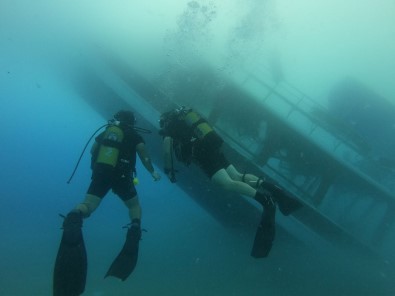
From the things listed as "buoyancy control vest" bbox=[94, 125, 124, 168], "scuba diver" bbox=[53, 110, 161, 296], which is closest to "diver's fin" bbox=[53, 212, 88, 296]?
"scuba diver" bbox=[53, 110, 161, 296]

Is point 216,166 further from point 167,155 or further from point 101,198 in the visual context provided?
point 101,198

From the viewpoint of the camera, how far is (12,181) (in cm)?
6988

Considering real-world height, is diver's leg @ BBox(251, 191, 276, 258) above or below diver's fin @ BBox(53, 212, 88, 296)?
above

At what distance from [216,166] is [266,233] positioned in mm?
1333

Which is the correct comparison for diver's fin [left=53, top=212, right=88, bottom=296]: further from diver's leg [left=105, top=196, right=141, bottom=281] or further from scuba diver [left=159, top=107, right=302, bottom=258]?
scuba diver [left=159, top=107, right=302, bottom=258]

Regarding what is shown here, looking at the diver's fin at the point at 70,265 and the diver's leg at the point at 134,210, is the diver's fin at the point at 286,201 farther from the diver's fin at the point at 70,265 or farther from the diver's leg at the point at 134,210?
the diver's fin at the point at 70,265

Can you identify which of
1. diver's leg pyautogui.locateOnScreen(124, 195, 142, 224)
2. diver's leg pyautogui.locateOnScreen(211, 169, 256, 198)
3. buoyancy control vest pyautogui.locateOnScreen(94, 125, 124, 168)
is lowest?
diver's leg pyautogui.locateOnScreen(124, 195, 142, 224)

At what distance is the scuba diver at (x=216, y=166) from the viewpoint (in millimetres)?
5496

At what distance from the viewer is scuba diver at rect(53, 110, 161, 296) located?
4578 millimetres

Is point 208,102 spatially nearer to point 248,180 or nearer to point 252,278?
point 248,180

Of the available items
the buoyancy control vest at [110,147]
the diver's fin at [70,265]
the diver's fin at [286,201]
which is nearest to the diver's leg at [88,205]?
the diver's fin at [70,265]

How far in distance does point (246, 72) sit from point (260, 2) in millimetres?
9230

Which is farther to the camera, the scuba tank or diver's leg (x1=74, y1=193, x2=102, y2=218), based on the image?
the scuba tank

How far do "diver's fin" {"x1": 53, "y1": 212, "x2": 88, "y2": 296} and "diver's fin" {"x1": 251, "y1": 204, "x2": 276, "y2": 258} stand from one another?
8.59 ft
